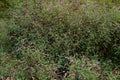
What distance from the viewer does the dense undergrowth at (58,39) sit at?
11.0ft

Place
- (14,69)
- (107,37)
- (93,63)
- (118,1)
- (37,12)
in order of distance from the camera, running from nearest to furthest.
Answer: (93,63) → (14,69) → (107,37) → (37,12) → (118,1)

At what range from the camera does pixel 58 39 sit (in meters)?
3.73

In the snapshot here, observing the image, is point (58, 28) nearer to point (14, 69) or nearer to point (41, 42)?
point (41, 42)

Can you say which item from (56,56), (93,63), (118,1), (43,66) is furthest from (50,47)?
(118,1)

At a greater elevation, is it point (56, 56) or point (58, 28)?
point (58, 28)

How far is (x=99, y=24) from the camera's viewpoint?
3758mm

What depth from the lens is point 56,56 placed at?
3.72 meters

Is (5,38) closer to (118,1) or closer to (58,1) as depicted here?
(58,1)

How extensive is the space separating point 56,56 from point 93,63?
0.77m

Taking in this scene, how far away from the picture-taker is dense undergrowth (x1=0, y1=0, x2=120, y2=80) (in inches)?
132

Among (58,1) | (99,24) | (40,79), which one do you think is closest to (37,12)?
(58,1)

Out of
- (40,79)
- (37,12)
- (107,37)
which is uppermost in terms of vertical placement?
(37,12)

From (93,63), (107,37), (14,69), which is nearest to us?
A: (93,63)

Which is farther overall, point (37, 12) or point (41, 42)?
point (37, 12)
